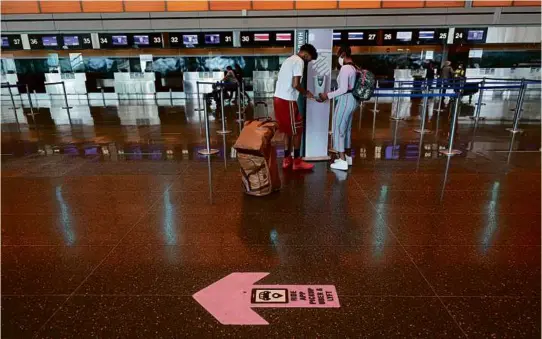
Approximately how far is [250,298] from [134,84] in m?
16.9

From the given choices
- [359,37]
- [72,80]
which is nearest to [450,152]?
[359,37]

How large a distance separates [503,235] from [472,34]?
14.3 m

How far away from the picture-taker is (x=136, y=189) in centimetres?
477

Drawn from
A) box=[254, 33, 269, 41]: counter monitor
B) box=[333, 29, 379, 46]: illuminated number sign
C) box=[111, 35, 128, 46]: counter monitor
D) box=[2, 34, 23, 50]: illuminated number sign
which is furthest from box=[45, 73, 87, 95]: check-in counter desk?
box=[333, 29, 379, 46]: illuminated number sign

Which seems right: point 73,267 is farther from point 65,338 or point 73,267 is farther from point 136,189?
point 136,189

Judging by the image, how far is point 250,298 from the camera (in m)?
2.55

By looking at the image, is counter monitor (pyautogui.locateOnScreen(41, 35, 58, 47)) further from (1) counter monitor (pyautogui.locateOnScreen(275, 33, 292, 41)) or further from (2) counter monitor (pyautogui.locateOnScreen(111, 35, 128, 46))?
(1) counter monitor (pyautogui.locateOnScreen(275, 33, 292, 41))

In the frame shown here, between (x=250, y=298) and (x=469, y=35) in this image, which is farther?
(x=469, y=35)

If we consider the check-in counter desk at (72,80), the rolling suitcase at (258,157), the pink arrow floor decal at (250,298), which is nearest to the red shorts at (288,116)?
the rolling suitcase at (258,157)

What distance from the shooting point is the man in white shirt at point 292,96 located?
16.2ft

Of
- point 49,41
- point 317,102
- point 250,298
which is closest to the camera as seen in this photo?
point 250,298

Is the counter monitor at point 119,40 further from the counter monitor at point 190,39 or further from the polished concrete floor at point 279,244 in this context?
the polished concrete floor at point 279,244

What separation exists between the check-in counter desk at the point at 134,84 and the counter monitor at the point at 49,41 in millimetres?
2750

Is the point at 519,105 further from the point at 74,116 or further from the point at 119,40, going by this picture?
the point at 119,40
